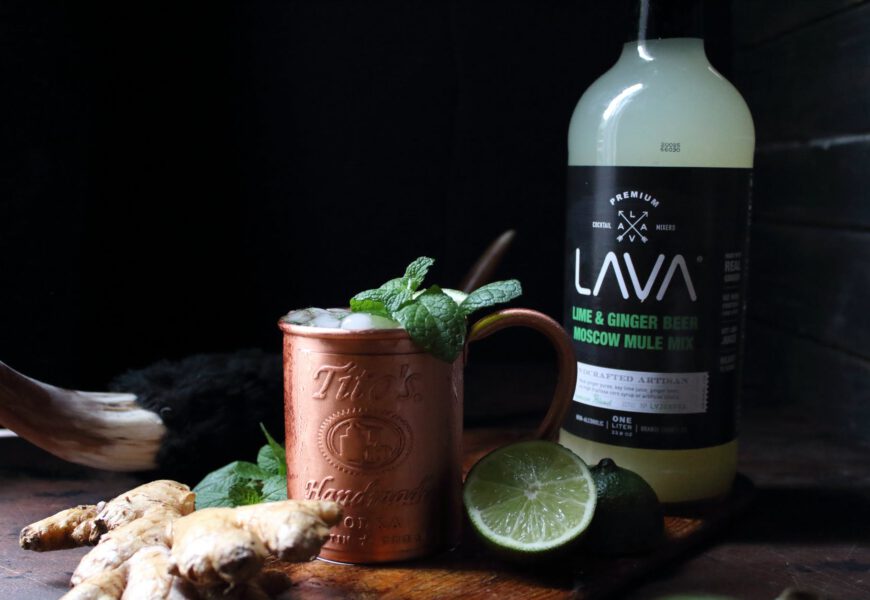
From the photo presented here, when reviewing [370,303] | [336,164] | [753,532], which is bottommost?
[753,532]

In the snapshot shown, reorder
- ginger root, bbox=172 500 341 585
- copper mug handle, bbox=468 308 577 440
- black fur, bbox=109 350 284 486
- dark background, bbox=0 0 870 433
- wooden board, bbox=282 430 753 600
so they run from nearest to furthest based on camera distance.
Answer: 1. ginger root, bbox=172 500 341 585
2. wooden board, bbox=282 430 753 600
3. copper mug handle, bbox=468 308 577 440
4. black fur, bbox=109 350 284 486
5. dark background, bbox=0 0 870 433

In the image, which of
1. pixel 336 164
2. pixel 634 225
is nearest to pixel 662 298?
pixel 634 225

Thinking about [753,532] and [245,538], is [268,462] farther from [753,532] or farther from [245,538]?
[753,532]

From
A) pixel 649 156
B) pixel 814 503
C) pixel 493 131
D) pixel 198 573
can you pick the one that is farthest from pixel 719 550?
pixel 493 131

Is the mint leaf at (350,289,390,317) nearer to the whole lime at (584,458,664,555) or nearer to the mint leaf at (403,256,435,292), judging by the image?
the mint leaf at (403,256,435,292)

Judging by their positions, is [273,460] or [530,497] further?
[273,460]

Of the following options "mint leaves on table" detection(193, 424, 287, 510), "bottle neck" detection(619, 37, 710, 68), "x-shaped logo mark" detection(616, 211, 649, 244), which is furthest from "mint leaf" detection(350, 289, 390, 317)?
"bottle neck" detection(619, 37, 710, 68)

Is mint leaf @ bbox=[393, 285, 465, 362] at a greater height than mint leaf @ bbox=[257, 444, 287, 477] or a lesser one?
greater
